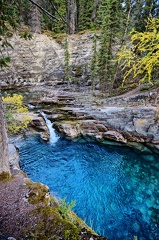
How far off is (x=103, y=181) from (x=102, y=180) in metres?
0.11

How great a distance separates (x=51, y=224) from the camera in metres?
3.97

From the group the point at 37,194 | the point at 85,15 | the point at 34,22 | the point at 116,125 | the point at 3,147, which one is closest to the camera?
the point at 37,194

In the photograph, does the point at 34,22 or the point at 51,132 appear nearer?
the point at 51,132

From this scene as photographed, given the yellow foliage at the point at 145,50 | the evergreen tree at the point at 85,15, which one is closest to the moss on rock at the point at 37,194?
the yellow foliage at the point at 145,50

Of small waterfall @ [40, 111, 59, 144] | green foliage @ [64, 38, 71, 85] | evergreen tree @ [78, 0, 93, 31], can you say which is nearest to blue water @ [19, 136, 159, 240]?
small waterfall @ [40, 111, 59, 144]

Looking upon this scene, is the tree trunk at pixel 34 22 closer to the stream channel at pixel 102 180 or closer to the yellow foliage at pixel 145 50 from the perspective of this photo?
the stream channel at pixel 102 180

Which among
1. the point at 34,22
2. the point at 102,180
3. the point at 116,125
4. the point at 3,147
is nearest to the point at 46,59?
the point at 34,22

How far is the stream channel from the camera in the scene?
7023 mm

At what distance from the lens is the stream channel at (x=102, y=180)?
23.0 feet

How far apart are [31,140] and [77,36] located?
33.7 m

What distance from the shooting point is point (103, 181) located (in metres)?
9.82

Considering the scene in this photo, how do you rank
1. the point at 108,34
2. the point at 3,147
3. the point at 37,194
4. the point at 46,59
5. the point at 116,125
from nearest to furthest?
the point at 37,194 < the point at 3,147 < the point at 116,125 < the point at 108,34 < the point at 46,59

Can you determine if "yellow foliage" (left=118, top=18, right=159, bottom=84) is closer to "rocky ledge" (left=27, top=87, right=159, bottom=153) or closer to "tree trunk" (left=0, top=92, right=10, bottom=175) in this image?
"tree trunk" (left=0, top=92, right=10, bottom=175)

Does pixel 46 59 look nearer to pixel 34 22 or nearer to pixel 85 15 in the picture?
pixel 34 22
